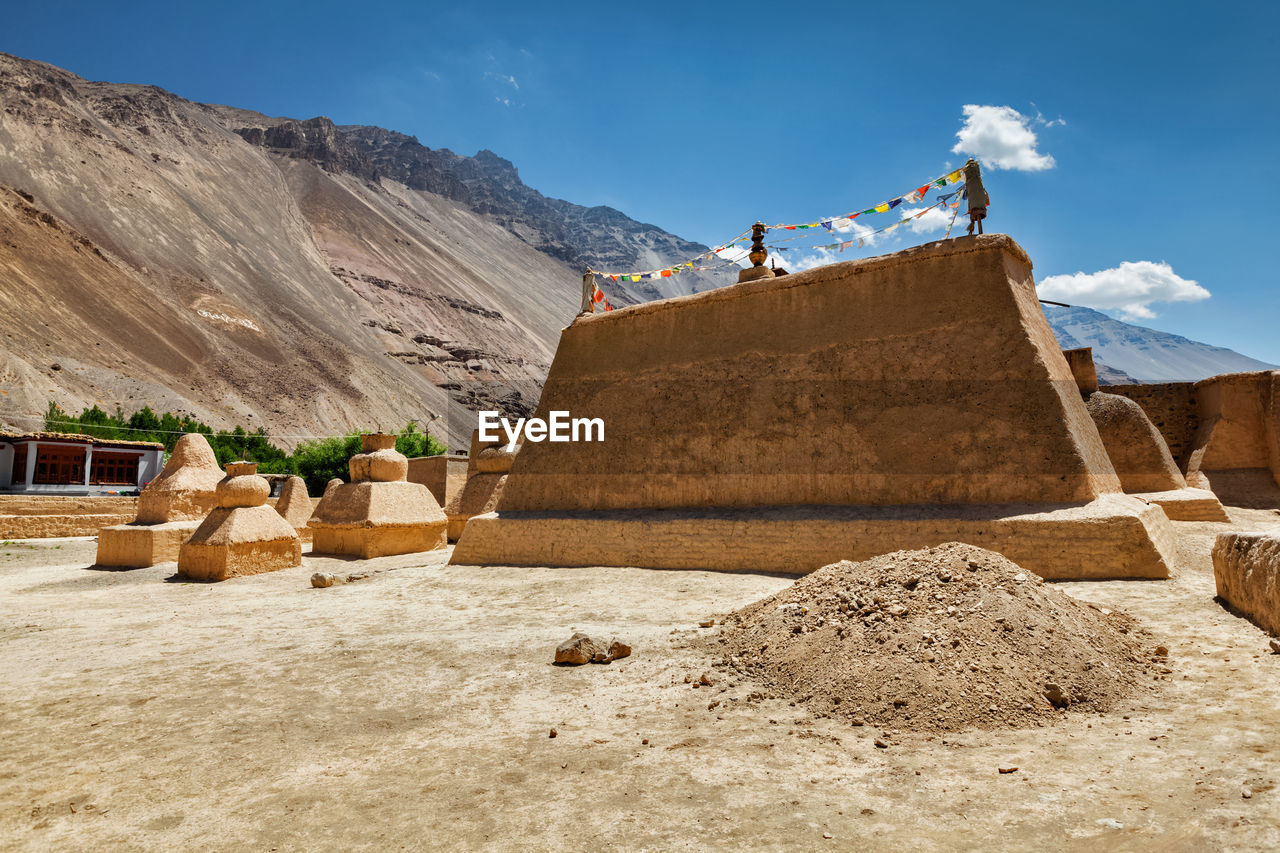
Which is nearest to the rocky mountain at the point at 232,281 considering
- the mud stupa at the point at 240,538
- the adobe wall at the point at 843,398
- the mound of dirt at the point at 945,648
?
the mud stupa at the point at 240,538

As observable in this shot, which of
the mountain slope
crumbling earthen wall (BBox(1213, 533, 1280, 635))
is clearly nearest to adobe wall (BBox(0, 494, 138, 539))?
the mountain slope

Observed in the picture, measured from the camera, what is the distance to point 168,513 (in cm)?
1247

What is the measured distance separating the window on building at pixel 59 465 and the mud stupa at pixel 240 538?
20.0m

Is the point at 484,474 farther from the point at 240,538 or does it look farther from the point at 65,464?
the point at 65,464

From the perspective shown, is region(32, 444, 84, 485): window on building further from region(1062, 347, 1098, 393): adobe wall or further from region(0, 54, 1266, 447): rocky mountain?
region(1062, 347, 1098, 393): adobe wall

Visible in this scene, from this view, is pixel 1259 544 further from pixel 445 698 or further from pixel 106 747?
pixel 106 747

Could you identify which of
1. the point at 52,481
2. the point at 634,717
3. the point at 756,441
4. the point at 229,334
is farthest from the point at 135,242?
the point at 634,717

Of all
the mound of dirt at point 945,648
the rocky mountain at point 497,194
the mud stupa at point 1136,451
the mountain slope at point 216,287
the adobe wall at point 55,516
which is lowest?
the adobe wall at point 55,516

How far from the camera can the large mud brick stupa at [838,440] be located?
7172 millimetres

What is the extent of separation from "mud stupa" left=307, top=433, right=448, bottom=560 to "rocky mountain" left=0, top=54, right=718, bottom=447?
91.1 ft

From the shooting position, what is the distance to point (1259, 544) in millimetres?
4625

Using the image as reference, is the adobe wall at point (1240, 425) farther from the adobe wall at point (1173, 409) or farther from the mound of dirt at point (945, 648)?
the mound of dirt at point (945, 648)

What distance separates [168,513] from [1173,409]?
67.7ft

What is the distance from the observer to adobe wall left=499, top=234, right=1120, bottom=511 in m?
7.55
